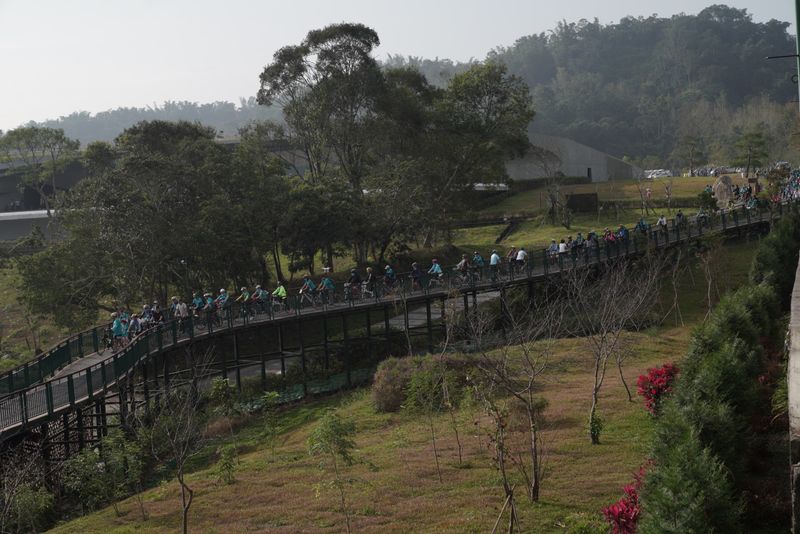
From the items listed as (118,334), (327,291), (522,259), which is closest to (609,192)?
(522,259)

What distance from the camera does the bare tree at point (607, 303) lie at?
22359mm

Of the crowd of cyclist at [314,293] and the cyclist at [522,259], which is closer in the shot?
the crowd of cyclist at [314,293]

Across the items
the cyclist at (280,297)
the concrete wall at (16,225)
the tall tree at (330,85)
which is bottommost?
the cyclist at (280,297)

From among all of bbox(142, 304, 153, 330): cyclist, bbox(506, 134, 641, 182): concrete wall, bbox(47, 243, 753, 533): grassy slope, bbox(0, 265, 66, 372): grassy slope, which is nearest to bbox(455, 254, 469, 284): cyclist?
bbox(47, 243, 753, 533): grassy slope

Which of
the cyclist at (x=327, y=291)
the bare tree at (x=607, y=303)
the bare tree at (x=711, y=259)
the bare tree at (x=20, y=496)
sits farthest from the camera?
the bare tree at (x=711, y=259)

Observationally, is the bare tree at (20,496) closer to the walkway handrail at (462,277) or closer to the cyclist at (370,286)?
the walkway handrail at (462,277)

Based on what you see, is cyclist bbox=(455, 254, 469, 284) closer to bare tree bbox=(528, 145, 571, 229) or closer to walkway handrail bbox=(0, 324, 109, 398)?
walkway handrail bbox=(0, 324, 109, 398)

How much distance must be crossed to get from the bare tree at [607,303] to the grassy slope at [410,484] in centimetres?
83

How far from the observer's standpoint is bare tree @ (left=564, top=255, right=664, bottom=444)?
73.4 ft

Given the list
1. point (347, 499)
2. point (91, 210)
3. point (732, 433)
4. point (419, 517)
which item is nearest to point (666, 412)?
point (732, 433)

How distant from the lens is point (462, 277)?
1384 inches

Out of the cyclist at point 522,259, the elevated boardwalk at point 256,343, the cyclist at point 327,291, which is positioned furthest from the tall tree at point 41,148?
the cyclist at point 522,259

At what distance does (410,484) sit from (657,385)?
516 cm

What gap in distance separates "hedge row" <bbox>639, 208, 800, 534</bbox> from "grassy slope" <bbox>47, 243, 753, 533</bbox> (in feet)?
7.68
